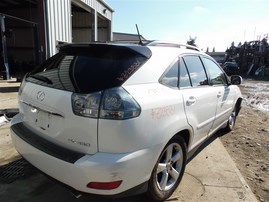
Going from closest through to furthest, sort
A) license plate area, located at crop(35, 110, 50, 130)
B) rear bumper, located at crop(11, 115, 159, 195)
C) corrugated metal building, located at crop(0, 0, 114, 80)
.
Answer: rear bumper, located at crop(11, 115, 159, 195), license plate area, located at crop(35, 110, 50, 130), corrugated metal building, located at crop(0, 0, 114, 80)

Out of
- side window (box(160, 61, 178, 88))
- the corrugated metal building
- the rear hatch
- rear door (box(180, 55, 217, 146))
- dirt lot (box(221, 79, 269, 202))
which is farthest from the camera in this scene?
the corrugated metal building

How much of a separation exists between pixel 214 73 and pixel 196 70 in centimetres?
86

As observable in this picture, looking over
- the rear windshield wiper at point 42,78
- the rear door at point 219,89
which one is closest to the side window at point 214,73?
the rear door at point 219,89

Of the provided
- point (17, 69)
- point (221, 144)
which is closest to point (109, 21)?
point (17, 69)

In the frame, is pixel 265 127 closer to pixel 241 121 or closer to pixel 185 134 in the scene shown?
pixel 241 121

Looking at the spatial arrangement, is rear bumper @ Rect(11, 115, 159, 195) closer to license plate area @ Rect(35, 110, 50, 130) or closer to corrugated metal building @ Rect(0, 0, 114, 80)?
license plate area @ Rect(35, 110, 50, 130)

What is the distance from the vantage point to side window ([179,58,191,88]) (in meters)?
3.05

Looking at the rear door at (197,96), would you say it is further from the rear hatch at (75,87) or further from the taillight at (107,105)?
the taillight at (107,105)

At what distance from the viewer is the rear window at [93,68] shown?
89.1 inches

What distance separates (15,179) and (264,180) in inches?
134

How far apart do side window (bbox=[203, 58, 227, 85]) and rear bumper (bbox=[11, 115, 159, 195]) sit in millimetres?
2116

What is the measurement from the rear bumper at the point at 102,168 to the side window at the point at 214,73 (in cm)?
212

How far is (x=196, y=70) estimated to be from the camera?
358 centimetres

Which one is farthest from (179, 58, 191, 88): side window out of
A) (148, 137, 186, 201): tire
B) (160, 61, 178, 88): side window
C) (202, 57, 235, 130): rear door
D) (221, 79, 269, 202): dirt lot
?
(221, 79, 269, 202): dirt lot
